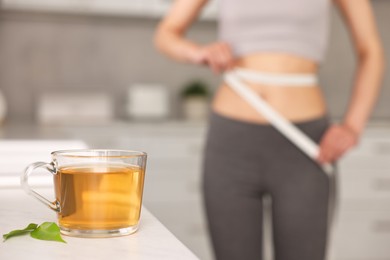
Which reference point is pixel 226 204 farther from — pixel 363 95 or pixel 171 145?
pixel 171 145

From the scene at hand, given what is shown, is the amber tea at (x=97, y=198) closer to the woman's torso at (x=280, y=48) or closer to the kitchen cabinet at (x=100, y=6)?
the woman's torso at (x=280, y=48)

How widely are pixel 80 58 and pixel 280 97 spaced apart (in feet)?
7.62

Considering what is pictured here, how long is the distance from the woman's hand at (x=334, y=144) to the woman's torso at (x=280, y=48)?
87 millimetres

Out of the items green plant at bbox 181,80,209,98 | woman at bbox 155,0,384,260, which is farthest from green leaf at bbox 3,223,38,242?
green plant at bbox 181,80,209,98

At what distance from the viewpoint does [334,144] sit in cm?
166

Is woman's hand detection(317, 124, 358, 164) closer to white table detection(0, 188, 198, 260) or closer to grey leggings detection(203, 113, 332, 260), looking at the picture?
grey leggings detection(203, 113, 332, 260)

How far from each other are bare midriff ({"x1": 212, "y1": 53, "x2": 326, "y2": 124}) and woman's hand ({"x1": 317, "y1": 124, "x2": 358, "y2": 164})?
86 millimetres

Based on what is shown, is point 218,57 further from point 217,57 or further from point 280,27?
point 280,27

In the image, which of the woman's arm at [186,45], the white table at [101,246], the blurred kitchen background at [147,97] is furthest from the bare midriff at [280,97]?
the blurred kitchen background at [147,97]

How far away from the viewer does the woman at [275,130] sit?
5.52 feet

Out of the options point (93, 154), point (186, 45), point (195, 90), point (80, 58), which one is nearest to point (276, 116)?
point (186, 45)

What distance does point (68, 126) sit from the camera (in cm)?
335

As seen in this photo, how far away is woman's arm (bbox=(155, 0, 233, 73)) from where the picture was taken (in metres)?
1.55

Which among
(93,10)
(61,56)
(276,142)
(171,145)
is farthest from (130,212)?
(61,56)
